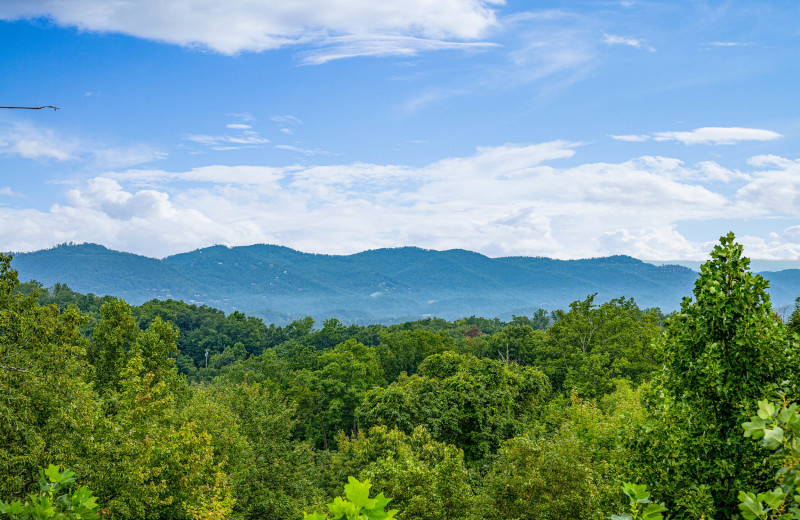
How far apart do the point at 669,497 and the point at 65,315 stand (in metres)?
19.6

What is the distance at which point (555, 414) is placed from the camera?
2717cm

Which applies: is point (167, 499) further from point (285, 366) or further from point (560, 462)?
point (285, 366)

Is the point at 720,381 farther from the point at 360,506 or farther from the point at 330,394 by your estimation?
the point at 330,394

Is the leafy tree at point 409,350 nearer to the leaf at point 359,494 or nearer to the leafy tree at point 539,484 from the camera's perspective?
the leafy tree at point 539,484

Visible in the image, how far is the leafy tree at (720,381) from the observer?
23.5 ft

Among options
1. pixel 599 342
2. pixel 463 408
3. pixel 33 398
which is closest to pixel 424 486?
pixel 463 408

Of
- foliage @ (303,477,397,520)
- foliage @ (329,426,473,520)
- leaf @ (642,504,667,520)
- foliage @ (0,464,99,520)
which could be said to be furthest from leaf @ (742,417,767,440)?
foliage @ (329,426,473,520)

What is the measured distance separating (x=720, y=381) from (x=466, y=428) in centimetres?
2156

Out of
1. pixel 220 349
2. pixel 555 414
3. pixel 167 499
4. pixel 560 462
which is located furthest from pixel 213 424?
pixel 220 349

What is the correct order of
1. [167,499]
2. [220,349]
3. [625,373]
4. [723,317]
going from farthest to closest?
[220,349] < [625,373] < [167,499] < [723,317]

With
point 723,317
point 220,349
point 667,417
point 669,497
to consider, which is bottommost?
point 220,349

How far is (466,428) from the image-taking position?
27484 mm

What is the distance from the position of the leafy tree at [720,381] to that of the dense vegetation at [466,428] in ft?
0.08

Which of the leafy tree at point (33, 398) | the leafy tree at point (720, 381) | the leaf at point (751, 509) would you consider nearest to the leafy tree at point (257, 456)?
the leafy tree at point (33, 398)
